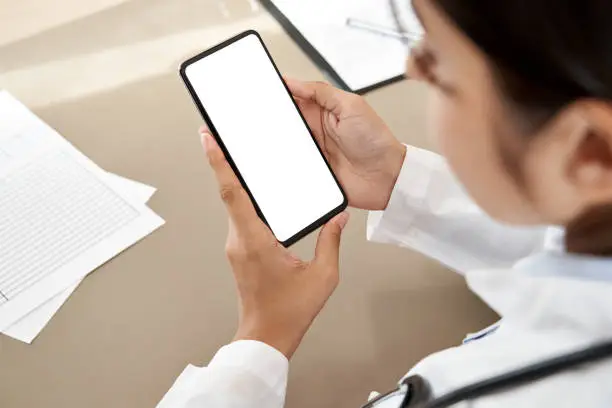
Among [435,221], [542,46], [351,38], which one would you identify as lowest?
[435,221]

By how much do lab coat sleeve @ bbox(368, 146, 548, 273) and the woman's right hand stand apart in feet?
0.07

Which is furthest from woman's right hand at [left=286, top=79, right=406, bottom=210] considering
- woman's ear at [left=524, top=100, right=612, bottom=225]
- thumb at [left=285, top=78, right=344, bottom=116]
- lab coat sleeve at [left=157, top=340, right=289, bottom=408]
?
woman's ear at [left=524, top=100, right=612, bottom=225]

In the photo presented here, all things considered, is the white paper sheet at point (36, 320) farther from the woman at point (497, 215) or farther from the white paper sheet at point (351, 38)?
the white paper sheet at point (351, 38)

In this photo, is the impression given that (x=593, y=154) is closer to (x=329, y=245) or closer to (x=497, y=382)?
(x=497, y=382)

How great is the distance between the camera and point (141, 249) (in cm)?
71

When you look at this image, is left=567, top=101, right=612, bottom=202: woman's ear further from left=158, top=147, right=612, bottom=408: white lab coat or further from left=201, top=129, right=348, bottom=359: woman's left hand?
left=201, top=129, right=348, bottom=359: woman's left hand

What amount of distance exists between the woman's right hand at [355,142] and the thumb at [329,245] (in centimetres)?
9

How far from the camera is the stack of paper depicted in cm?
67

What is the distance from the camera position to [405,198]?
70 cm

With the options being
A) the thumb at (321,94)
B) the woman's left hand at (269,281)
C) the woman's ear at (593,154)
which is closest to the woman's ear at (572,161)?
the woman's ear at (593,154)

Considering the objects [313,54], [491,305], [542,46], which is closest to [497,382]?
[491,305]

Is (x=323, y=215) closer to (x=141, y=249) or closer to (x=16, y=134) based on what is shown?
(x=141, y=249)

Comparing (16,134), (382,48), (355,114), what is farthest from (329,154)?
(16,134)

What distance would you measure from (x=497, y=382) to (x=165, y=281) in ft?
1.26
